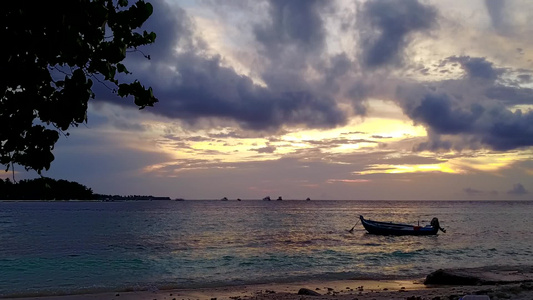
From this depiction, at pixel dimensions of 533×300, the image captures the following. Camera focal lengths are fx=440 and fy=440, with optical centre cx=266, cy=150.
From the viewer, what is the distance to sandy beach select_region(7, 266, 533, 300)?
14.8 m

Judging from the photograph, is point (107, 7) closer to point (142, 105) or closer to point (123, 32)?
point (123, 32)

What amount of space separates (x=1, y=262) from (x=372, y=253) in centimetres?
2488

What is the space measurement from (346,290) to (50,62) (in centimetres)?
1512

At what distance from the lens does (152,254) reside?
104ft

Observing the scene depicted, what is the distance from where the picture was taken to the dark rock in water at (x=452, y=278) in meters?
17.5

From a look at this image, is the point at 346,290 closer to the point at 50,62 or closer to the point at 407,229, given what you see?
the point at 50,62

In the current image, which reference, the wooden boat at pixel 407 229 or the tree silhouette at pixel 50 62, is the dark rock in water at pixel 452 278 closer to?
the tree silhouette at pixel 50 62

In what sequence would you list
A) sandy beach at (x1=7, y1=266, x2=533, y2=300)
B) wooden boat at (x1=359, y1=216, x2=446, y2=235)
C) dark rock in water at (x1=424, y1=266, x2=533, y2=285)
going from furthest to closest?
wooden boat at (x1=359, y1=216, x2=446, y2=235), dark rock in water at (x1=424, y1=266, x2=533, y2=285), sandy beach at (x1=7, y1=266, x2=533, y2=300)

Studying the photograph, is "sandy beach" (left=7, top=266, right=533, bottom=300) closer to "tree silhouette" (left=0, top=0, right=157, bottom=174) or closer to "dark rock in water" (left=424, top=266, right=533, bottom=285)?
"dark rock in water" (left=424, top=266, right=533, bottom=285)

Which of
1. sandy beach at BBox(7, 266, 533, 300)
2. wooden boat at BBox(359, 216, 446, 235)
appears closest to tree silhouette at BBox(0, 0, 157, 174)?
sandy beach at BBox(7, 266, 533, 300)

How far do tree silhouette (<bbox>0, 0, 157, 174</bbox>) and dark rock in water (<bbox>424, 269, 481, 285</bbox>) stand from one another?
16.9 metres

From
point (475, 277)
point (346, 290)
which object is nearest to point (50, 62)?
point (346, 290)

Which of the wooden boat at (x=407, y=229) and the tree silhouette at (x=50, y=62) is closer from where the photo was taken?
the tree silhouette at (x=50, y=62)

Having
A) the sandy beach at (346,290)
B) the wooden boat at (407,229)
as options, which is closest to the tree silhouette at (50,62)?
the sandy beach at (346,290)
